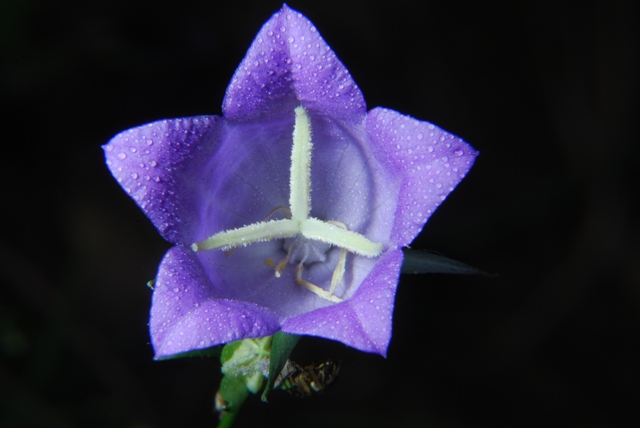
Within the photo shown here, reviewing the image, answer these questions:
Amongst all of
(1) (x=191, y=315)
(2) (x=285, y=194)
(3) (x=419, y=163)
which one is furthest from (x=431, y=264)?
(2) (x=285, y=194)

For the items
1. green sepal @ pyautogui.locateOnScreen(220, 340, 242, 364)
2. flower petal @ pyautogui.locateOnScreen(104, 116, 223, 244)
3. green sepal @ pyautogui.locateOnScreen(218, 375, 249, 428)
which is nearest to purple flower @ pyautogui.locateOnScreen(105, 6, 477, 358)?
flower petal @ pyautogui.locateOnScreen(104, 116, 223, 244)

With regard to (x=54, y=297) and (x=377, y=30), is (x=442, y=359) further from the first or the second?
(x=54, y=297)

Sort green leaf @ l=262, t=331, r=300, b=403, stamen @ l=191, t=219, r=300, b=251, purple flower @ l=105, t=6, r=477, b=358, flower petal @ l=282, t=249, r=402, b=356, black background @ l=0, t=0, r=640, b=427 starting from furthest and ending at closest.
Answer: black background @ l=0, t=0, r=640, b=427, stamen @ l=191, t=219, r=300, b=251, green leaf @ l=262, t=331, r=300, b=403, purple flower @ l=105, t=6, r=477, b=358, flower petal @ l=282, t=249, r=402, b=356

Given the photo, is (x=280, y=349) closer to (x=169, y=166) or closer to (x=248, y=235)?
(x=248, y=235)

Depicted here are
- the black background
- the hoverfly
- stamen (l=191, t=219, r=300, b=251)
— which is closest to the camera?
stamen (l=191, t=219, r=300, b=251)

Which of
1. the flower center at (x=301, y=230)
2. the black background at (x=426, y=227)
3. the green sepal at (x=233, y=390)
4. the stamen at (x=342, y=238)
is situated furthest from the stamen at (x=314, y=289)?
the black background at (x=426, y=227)

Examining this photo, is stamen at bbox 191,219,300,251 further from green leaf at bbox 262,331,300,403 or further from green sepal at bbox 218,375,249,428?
green sepal at bbox 218,375,249,428
